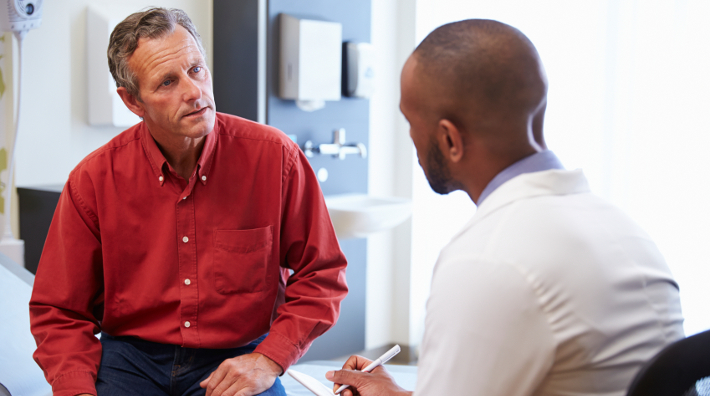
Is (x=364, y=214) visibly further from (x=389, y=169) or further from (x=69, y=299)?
(x=69, y=299)

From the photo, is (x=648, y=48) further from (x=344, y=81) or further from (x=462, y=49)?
(x=462, y=49)

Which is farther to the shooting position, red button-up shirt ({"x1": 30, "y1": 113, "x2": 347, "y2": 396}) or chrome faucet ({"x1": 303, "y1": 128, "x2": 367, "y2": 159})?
chrome faucet ({"x1": 303, "y1": 128, "x2": 367, "y2": 159})

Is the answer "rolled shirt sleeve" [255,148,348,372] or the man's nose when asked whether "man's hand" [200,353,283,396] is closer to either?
"rolled shirt sleeve" [255,148,348,372]

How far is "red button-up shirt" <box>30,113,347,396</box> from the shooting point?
50.9 inches

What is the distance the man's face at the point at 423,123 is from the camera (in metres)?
0.81

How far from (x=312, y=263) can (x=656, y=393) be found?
0.87 m

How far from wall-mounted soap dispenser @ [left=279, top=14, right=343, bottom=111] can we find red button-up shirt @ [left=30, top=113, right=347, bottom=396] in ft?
3.68

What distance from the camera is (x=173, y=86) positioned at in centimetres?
130

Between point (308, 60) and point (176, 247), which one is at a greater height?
point (308, 60)

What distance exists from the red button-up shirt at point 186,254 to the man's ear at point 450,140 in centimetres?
58

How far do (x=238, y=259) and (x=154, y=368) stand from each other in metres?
0.28

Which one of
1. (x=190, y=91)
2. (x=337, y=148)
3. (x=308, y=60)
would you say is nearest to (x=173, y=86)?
(x=190, y=91)

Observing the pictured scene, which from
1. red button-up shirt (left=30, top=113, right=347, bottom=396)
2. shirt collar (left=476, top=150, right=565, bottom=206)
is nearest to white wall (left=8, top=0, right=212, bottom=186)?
red button-up shirt (left=30, top=113, right=347, bottom=396)

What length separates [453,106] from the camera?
2.58 ft
